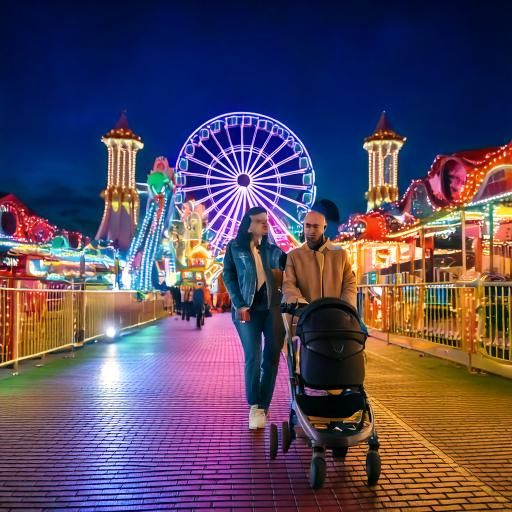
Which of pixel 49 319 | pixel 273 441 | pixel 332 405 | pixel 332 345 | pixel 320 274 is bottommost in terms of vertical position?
pixel 273 441

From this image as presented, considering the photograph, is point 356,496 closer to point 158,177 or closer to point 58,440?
point 58,440

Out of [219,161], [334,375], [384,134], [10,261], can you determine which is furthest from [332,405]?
[384,134]

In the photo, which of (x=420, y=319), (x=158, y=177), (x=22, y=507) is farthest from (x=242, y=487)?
(x=158, y=177)

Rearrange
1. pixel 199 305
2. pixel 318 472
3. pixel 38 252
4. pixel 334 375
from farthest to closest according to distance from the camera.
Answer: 1. pixel 38 252
2. pixel 199 305
3. pixel 334 375
4. pixel 318 472

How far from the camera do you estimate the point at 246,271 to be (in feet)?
13.9

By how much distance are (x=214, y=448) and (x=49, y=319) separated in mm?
5494

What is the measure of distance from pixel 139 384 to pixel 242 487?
3.38m

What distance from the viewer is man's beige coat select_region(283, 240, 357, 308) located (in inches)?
149

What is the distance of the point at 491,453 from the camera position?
369 cm

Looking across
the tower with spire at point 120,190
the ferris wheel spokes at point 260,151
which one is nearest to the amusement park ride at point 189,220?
the ferris wheel spokes at point 260,151

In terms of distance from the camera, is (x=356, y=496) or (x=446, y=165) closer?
(x=356, y=496)

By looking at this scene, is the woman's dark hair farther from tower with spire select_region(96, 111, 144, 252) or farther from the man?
tower with spire select_region(96, 111, 144, 252)

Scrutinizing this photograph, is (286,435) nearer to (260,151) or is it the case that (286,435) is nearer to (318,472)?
(318,472)

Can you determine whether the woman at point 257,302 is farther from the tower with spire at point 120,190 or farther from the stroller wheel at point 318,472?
the tower with spire at point 120,190
